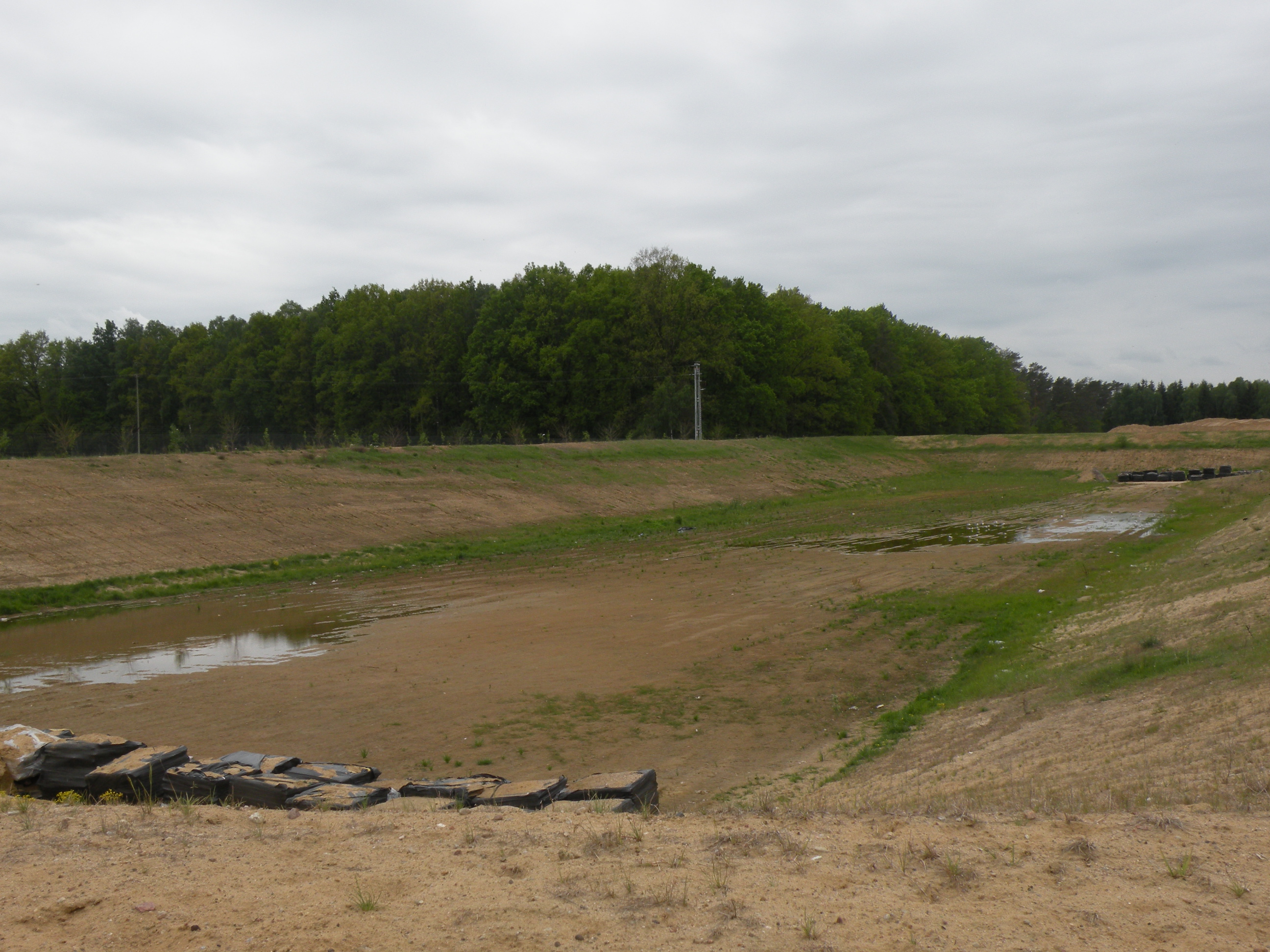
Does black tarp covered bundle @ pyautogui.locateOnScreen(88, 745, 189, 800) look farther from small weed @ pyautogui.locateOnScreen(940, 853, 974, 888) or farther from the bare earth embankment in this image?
small weed @ pyautogui.locateOnScreen(940, 853, 974, 888)

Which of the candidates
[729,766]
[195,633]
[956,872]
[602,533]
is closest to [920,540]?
[602,533]

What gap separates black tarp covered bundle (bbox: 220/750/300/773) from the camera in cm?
838

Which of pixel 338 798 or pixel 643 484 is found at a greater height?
pixel 643 484

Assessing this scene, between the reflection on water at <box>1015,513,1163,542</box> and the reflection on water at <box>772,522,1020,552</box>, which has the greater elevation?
the reflection on water at <box>1015,513,1163,542</box>

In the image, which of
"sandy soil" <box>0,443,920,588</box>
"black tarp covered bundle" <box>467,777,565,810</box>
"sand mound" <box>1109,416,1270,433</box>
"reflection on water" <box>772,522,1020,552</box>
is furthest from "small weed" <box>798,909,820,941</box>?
"sand mound" <box>1109,416,1270,433</box>

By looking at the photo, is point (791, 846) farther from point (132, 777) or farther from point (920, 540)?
point (920, 540)

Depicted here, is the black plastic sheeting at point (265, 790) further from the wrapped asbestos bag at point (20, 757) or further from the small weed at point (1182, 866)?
the small weed at point (1182, 866)

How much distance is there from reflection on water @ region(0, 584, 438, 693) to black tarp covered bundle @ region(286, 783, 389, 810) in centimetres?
741

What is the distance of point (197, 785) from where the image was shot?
789 cm

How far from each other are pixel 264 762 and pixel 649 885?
500cm

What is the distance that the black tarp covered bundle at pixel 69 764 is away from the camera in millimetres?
8250

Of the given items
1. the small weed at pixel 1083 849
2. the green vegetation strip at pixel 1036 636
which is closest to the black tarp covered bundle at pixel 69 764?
the green vegetation strip at pixel 1036 636

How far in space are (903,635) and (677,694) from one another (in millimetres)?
5037

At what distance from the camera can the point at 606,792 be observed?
7574 millimetres
